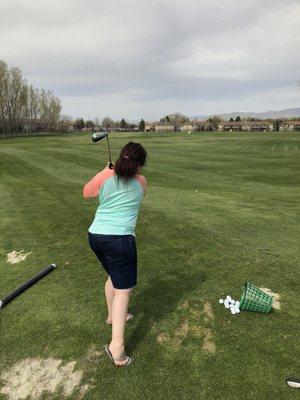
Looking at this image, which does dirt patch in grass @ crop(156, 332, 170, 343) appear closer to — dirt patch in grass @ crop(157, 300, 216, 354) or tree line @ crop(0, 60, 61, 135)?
dirt patch in grass @ crop(157, 300, 216, 354)

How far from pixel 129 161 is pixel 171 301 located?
8.94 ft

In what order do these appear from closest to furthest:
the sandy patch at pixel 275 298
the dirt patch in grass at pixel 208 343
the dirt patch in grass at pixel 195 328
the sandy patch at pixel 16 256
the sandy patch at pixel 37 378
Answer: the sandy patch at pixel 37 378 < the dirt patch in grass at pixel 208 343 < the dirt patch in grass at pixel 195 328 < the sandy patch at pixel 275 298 < the sandy patch at pixel 16 256

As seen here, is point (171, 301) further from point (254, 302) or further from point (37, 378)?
point (37, 378)

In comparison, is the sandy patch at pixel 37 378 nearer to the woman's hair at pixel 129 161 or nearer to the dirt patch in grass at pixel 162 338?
the dirt patch in grass at pixel 162 338

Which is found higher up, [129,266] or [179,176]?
[129,266]

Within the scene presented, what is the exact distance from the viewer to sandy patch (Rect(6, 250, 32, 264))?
7.73 m

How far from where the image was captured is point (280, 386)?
167 inches

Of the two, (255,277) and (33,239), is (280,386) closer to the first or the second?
(255,277)

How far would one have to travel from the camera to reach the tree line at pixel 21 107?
95250 millimetres

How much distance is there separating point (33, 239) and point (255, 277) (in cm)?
522

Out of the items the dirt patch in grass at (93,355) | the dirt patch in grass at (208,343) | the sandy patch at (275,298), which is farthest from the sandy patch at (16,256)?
the sandy patch at (275,298)

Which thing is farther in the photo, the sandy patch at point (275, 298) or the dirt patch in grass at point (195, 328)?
the sandy patch at point (275, 298)

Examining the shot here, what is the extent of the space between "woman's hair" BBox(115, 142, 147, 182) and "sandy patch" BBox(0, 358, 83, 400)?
2.42 metres

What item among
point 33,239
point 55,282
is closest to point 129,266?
point 55,282
